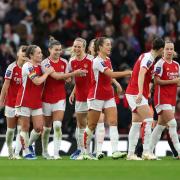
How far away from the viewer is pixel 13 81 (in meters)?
19.5

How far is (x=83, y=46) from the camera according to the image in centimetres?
1873

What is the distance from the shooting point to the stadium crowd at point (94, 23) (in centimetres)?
2645

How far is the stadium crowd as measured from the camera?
2645cm

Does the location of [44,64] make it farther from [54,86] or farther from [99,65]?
[99,65]

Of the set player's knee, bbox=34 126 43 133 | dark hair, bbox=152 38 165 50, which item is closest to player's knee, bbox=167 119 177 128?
dark hair, bbox=152 38 165 50

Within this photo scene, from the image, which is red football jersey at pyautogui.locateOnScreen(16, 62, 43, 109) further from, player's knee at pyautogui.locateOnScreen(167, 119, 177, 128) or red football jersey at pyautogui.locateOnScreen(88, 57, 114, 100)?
player's knee at pyautogui.locateOnScreen(167, 119, 177, 128)

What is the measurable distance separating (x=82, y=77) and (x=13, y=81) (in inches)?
56.4

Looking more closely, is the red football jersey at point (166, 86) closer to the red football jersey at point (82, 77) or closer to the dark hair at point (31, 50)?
the red football jersey at point (82, 77)

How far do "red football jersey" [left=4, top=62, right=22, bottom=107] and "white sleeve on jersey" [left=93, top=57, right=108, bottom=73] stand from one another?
1839 millimetres

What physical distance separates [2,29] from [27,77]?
9.23 metres

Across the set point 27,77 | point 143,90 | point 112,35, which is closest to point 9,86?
point 27,77

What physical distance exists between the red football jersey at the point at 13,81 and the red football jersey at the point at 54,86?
0.76 metres

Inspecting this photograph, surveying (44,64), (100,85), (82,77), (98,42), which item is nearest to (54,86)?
(44,64)

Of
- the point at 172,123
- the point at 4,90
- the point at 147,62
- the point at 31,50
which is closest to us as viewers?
the point at 147,62
